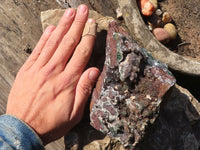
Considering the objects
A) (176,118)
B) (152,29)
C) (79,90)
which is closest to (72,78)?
(79,90)

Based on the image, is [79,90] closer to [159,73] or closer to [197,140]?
[159,73]

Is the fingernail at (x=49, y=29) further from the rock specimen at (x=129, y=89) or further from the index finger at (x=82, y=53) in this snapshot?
the rock specimen at (x=129, y=89)

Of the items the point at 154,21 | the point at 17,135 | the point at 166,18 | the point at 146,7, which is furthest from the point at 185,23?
the point at 17,135

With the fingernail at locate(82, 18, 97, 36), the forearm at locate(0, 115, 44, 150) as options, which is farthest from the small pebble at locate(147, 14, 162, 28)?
the forearm at locate(0, 115, 44, 150)

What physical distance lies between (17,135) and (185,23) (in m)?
1.54

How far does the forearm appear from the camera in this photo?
3.29 ft

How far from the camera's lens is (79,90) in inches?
45.3

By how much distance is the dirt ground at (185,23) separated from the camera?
182 centimetres

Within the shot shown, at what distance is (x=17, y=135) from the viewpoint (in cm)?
102

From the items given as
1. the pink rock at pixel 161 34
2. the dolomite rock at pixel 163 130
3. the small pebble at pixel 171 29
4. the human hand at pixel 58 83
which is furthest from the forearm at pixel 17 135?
the small pebble at pixel 171 29

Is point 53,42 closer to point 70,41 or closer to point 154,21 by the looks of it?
point 70,41

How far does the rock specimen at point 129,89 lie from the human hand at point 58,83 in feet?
0.53

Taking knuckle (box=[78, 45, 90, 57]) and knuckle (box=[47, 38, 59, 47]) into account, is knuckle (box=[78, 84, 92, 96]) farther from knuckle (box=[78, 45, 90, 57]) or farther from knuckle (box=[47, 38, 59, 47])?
knuckle (box=[47, 38, 59, 47])

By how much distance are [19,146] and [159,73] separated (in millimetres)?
715
